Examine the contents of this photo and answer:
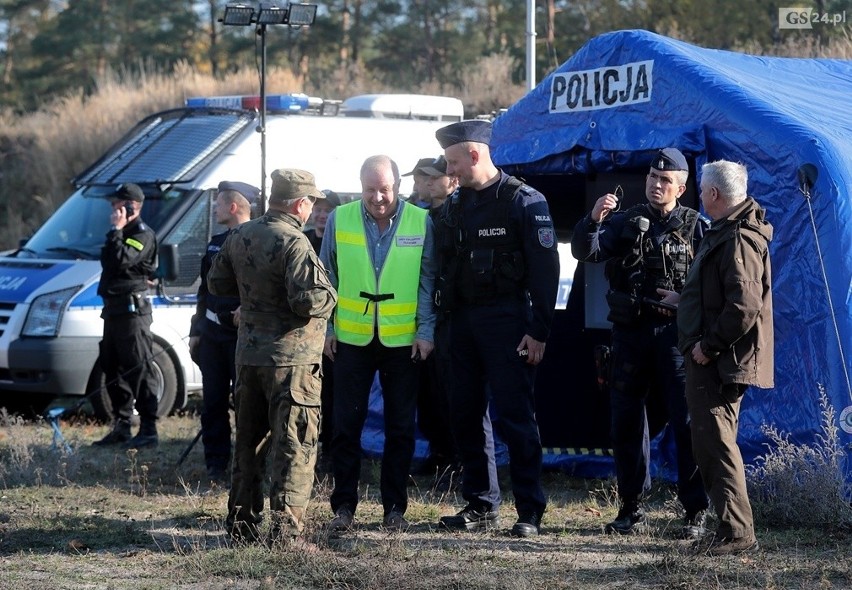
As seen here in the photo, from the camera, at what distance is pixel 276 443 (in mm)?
5918

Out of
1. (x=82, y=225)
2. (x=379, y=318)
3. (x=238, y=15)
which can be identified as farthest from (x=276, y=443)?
(x=82, y=225)

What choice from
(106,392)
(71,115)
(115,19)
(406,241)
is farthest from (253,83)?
(406,241)

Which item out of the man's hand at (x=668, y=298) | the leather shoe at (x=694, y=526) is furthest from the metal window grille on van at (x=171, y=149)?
the leather shoe at (x=694, y=526)

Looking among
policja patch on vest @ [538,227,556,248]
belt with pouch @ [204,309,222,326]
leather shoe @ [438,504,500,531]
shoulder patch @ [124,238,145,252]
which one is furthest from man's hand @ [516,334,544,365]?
shoulder patch @ [124,238,145,252]

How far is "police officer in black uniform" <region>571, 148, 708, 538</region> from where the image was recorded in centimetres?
634

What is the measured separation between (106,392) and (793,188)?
6077 mm

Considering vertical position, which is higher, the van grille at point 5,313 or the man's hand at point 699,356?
the man's hand at point 699,356

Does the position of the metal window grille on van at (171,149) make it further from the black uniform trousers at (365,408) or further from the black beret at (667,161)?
the black beret at (667,161)

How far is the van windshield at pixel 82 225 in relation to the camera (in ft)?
34.8

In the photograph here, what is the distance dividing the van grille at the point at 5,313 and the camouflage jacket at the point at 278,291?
15.7ft

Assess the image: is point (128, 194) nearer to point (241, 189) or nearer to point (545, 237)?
point (241, 189)

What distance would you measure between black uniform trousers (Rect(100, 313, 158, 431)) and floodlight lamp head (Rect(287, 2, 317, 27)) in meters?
2.48

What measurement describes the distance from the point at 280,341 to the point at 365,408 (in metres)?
0.75

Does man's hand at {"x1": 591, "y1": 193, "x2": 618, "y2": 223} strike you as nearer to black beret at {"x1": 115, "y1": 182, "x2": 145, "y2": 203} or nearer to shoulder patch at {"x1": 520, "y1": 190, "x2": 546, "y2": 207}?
shoulder patch at {"x1": 520, "y1": 190, "x2": 546, "y2": 207}
